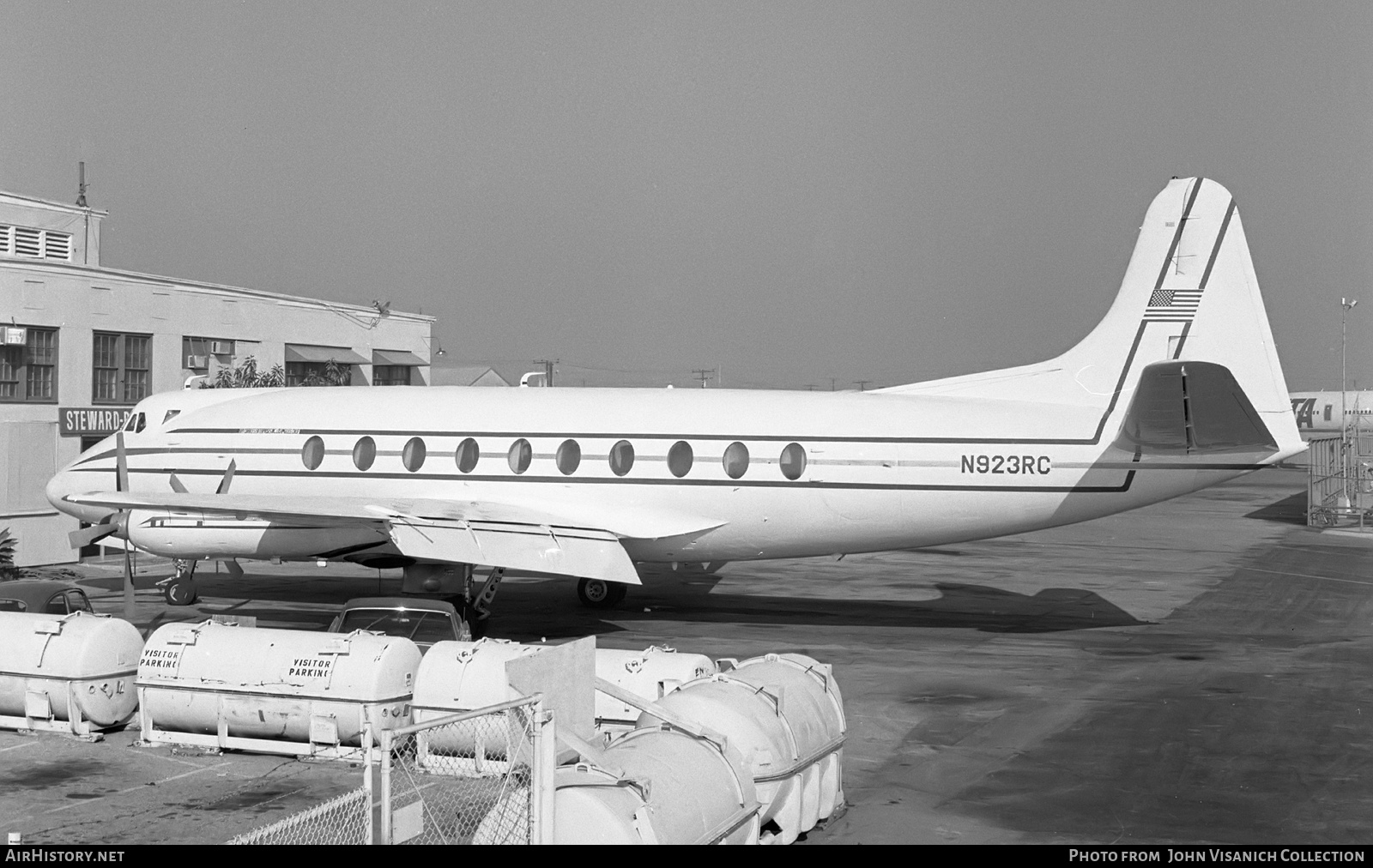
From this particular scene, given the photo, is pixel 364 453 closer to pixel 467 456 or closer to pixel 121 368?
pixel 467 456

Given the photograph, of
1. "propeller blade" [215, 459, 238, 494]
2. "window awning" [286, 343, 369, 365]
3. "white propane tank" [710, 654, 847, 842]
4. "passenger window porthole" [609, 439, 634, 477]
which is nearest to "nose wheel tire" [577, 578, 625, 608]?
"passenger window porthole" [609, 439, 634, 477]

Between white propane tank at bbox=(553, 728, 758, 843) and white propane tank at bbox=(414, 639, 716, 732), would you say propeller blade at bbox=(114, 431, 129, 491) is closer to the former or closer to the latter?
white propane tank at bbox=(414, 639, 716, 732)

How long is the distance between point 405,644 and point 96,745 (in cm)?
404

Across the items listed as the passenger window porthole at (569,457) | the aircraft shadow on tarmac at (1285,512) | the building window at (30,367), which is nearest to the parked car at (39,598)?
the passenger window porthole at (569,457)

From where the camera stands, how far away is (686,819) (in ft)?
29.7

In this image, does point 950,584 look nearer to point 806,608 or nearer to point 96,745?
point 806,608

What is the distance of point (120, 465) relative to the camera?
2439 cm

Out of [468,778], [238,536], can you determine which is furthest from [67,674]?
[238,536]

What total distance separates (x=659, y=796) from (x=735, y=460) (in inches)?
524

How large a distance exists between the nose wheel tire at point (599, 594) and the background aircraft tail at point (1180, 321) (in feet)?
30.4

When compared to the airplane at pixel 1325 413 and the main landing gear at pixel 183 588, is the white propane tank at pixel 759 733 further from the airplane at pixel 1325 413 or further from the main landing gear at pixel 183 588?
the airplane at pixel 1325 413

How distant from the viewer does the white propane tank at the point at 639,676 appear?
13414mm

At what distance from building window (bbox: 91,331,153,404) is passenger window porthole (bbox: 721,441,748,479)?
23412 millimetres
